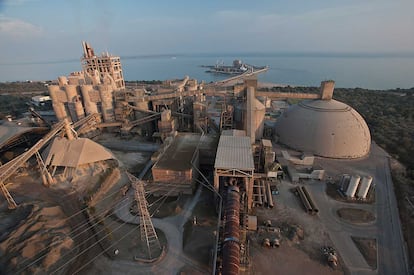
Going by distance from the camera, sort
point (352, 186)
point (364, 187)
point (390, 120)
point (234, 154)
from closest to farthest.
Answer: point (234, 154), point (364, 187), point (352, 186), point (390, 120)

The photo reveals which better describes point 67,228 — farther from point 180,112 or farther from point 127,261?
point 180,112

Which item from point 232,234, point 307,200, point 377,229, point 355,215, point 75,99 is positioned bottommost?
point 377,229

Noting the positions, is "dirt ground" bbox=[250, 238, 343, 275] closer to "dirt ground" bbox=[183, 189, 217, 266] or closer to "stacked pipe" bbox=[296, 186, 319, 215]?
"dirt ground" bbox=[183, 189, 217, 266]

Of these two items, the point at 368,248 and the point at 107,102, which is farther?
the point at 107,102

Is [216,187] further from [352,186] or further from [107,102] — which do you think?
[107,102]

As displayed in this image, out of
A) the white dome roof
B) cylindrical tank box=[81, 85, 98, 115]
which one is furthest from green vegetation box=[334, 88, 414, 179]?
cylindrical tank box=[81, 85, 98, 115]

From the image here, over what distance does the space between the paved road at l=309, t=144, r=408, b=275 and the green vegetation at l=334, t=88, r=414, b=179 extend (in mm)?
7135

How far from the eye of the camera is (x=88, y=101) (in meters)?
52.3

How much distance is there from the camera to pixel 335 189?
106 feet

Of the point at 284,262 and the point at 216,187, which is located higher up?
the point at 216,187

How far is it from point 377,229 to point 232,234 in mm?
18929

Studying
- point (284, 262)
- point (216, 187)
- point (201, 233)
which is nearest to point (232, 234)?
point (201, 233)

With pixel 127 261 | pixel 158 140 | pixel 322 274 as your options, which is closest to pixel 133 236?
pixel 127 261

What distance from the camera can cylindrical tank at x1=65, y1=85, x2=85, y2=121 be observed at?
5138cm
